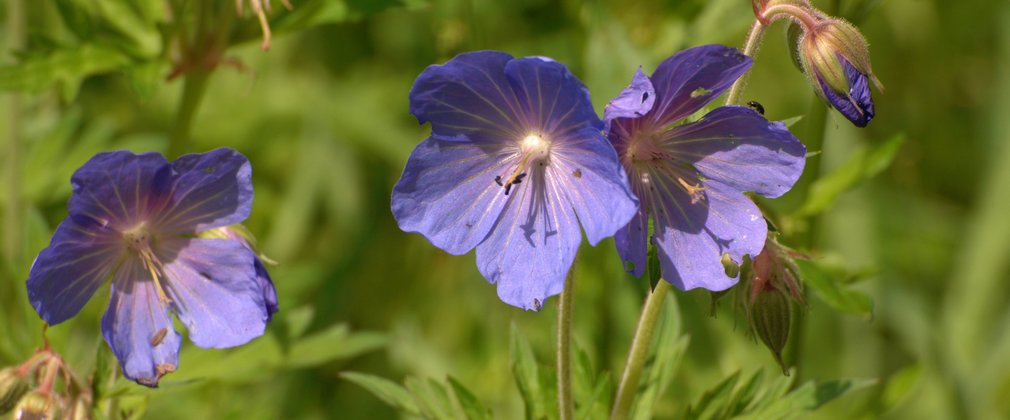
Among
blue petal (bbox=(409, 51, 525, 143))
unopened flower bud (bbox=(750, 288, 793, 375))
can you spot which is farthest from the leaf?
blue petal (bbox=(409, 51, 525, 143))

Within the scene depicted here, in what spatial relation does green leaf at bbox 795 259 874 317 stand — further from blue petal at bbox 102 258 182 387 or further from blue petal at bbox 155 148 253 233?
blue petal at bbox 102 258 182 387

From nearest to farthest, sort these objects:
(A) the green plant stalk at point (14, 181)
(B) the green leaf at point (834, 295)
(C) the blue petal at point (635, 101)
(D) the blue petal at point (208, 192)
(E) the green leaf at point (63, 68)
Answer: (C) the blue petal at point (635, 101) < (D) the blue petal at point (208, 192) < (B) the green leaf at point (834, 295) < (E) the green leaf at point (63, 68) < (A) the green plant stalk at point (14, 181)

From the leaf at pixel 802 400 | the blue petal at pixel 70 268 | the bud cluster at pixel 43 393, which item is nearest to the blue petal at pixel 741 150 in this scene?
the leaf at pixel 802 400

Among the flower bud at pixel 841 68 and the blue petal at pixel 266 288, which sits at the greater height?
the flower bud at pixel 841 68

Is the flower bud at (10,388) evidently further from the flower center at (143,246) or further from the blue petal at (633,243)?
the blue petal at (633,243)

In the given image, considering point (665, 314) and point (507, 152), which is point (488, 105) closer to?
point (507, 152)
